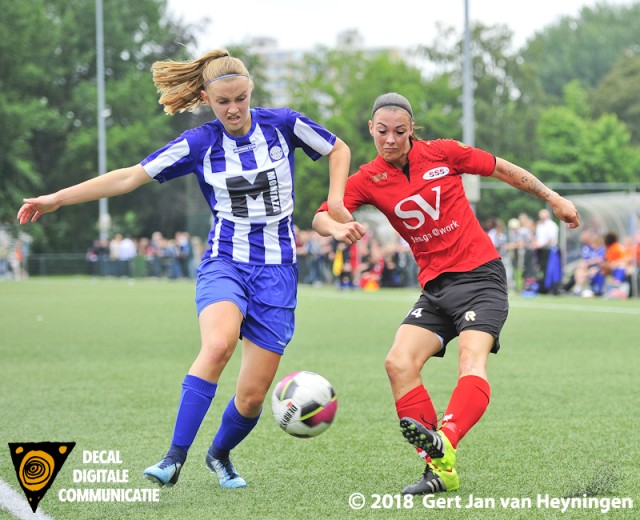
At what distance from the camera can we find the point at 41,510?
4.96 meters

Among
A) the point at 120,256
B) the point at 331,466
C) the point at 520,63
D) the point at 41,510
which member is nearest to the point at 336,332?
the point at 331,466

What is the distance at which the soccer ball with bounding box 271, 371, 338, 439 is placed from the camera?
5328 mm

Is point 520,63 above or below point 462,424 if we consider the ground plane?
above

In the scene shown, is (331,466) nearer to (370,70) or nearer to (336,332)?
(336,332)

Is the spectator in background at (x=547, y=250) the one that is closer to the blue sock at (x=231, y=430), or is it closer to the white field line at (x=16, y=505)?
the blue sock at (x=231, y=430)

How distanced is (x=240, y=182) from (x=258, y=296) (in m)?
0.61

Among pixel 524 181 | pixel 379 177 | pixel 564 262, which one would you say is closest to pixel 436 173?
pixel 379 177

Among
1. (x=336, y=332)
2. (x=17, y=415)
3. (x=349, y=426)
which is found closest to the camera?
(x=349, y=426)

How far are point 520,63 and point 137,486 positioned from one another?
58.0 metres

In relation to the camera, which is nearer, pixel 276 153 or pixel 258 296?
pixel 258 296

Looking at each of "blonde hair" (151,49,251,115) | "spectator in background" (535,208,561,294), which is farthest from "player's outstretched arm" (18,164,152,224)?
"spectator in background" (535,208,561,294)

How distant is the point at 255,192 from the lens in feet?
18.2

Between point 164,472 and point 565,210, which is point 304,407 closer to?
point 164,472

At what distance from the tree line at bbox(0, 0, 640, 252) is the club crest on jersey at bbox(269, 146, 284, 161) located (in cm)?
4814
